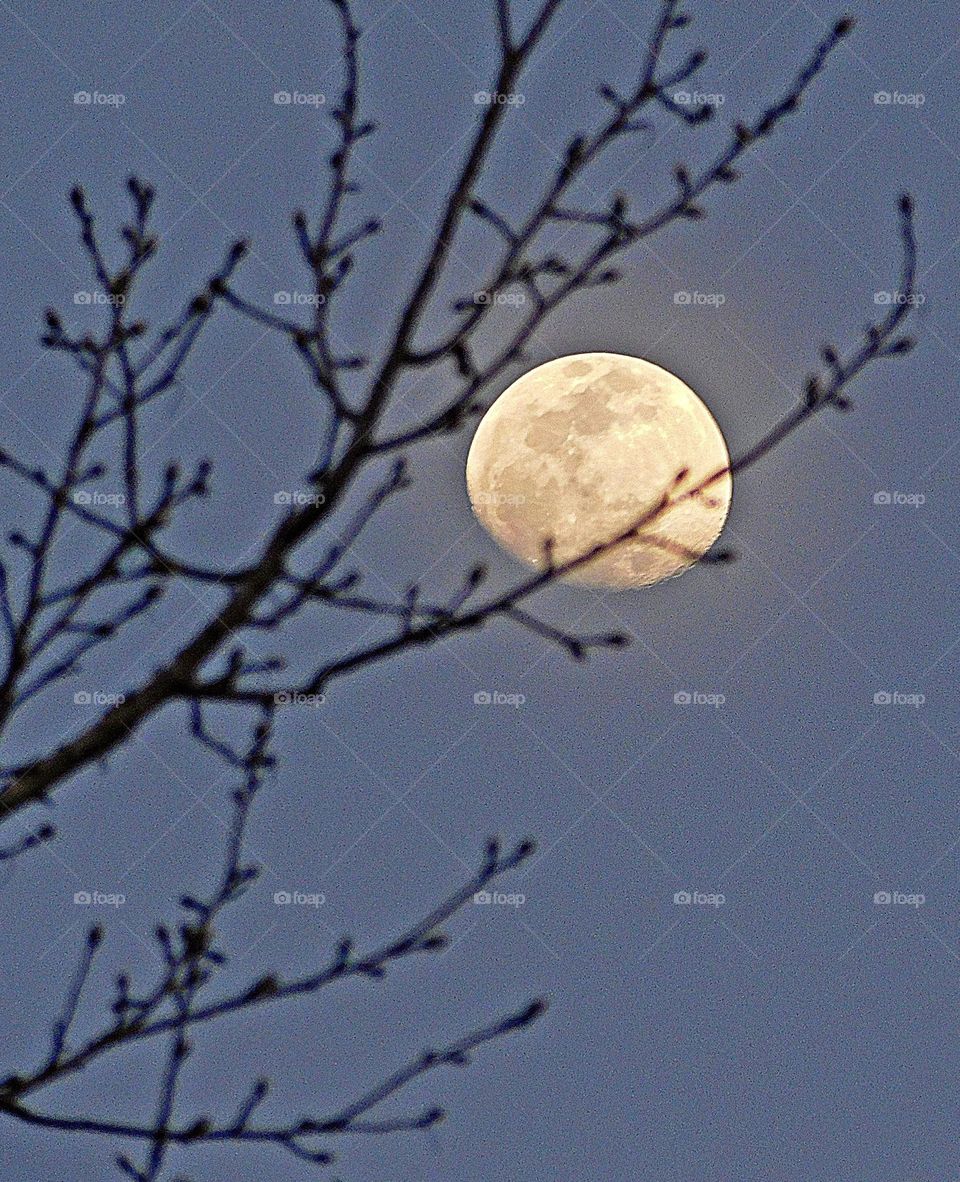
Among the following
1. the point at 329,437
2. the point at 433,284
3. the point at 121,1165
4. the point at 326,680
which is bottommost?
the point at 121,1165

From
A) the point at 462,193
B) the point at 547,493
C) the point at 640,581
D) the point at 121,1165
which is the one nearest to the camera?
the point at 462,193

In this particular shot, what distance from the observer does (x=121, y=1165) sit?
175 inches

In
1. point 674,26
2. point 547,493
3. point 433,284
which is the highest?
point 547,493

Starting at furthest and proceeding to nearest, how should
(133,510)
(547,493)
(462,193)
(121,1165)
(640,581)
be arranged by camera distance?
(640,581), (547,493), (121,1165), (133,510), (462,193)

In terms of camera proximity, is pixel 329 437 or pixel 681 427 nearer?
pixel 329 437

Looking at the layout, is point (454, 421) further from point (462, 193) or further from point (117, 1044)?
point (117, 1044)

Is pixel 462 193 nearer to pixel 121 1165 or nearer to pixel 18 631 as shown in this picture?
pixel 18 631

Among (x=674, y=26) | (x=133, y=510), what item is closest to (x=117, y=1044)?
(x=133, y=510)

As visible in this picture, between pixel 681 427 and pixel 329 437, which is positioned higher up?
pixel 681 427

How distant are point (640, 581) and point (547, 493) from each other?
51.4 inches

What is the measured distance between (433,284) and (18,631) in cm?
125

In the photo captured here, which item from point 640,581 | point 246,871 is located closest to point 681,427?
point 640,581

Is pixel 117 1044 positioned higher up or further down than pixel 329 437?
further down

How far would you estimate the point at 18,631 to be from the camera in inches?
162
